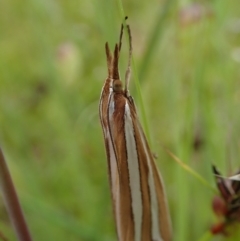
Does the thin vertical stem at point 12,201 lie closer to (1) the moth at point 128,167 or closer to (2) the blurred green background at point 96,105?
(1) the moth at point 128,167

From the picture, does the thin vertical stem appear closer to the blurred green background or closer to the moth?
the moth

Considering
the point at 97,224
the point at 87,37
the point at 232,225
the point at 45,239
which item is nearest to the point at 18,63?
the point at 87,37

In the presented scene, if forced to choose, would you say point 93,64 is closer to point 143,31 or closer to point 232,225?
point 143,31

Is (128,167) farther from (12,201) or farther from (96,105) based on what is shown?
(96,105)

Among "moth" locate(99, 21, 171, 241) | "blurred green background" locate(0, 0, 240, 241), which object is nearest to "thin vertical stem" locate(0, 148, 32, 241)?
"moth" locate(99, 21, 171, 241)

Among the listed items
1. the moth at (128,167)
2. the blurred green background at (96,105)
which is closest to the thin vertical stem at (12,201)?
the moth at (128,167)

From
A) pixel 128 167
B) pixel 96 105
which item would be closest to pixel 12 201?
pixel 128 167
